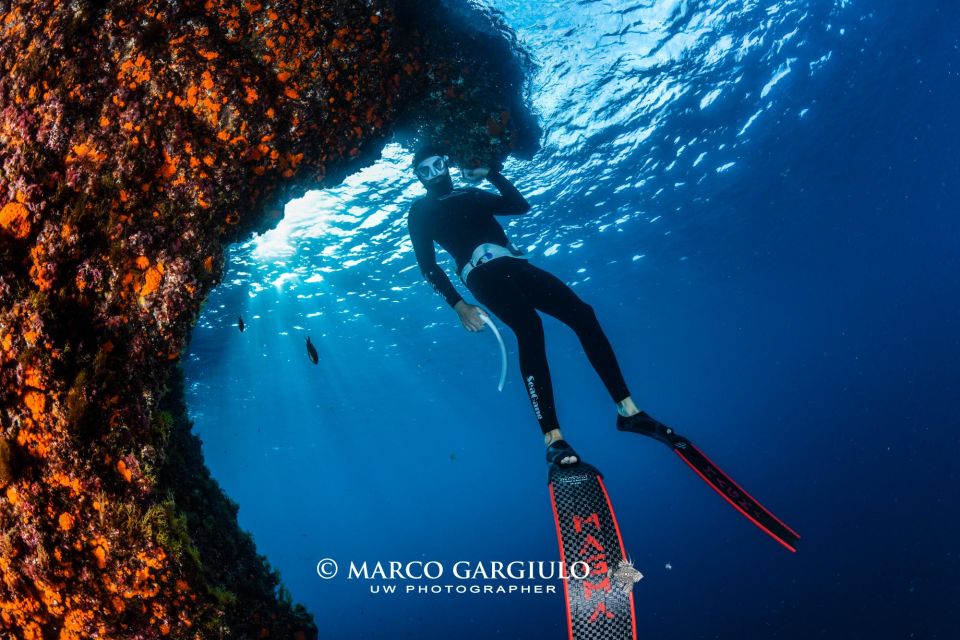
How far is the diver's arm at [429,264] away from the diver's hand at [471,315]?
0.13 metres

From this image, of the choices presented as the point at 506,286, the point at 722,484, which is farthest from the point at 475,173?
the point at 722,484

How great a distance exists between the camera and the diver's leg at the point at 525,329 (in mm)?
4812

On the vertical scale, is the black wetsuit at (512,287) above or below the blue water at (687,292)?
below

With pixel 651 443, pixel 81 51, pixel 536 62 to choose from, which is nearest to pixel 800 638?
pixel 536 62

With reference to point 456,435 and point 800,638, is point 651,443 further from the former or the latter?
point 800,638

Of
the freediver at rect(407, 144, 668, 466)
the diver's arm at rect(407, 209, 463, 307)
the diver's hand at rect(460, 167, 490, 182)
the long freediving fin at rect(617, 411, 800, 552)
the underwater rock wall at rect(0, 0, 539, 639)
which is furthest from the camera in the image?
the diver's hand at rect(460, 167, 490, 182)

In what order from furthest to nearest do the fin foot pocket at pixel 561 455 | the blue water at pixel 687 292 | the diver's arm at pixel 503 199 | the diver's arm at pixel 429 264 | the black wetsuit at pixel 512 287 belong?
1. the blue water at pixel 687 292
2. the diver's arm at pixel 503 199
3. the diver's arm at pixel 429 264
4. the black wetsuit at pixel 512 287
5. the fin foot pocket at pixel 561 455

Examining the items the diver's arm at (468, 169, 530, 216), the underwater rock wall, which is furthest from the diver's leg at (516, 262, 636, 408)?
the underwater rock wall

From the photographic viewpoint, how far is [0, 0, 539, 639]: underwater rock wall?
2594 millimetres

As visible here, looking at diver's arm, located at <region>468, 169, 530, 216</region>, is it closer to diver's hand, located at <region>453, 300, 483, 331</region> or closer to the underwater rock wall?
diver's hand, located at <region>453, 300, 483, 331</region>

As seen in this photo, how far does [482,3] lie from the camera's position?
7312 mm

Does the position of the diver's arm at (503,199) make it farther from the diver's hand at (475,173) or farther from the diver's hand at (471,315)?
the diver's hand at (471,315)

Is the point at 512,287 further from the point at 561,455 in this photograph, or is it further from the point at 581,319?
the point at 561,455

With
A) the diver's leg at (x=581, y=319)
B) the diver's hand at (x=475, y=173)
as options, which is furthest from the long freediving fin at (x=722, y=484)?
the diver's hand at (x=475, y=173)
